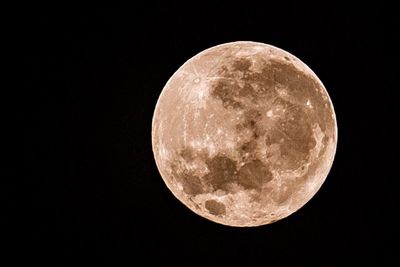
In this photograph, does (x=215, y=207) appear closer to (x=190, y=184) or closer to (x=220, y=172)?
(x=190, y=184)

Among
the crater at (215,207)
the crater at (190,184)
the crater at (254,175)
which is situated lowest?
the crater at (215,207)

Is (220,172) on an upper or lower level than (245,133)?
lower

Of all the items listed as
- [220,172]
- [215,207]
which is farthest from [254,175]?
[215,207]

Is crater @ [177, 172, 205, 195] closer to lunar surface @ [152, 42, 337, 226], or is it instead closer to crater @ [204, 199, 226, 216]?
lunar surface @ [152, 42, 337, 226]

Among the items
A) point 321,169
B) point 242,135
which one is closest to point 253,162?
point 242,135

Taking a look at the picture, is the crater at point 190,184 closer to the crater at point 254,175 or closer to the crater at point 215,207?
the crater at point 215,207

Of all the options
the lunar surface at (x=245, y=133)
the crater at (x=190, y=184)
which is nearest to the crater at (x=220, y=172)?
the lunar surface at (x=245, y=133)

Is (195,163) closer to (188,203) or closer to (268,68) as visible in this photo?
(188,203)

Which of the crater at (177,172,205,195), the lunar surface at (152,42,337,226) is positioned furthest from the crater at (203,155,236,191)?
the crater at (177,172,205,195)
